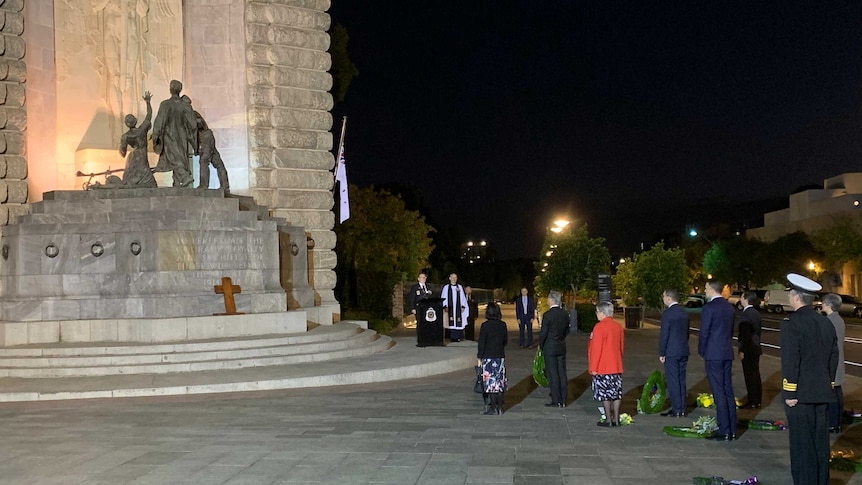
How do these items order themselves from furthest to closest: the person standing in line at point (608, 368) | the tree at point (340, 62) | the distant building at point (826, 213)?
the distant building at point (826, 213), the tree at point (340, 62), the person standing in line at point (608, 368)

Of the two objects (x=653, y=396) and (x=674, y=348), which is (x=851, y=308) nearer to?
(x=674, y=348)

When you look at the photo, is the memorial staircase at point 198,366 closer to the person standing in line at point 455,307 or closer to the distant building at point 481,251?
the person standing in line at point 455,307

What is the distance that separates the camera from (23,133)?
19047 mm

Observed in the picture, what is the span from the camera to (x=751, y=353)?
38.0ft

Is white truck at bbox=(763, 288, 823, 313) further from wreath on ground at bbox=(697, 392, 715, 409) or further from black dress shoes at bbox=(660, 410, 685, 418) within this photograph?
black dress shoes at bbox=(660, 410, 685, 418)

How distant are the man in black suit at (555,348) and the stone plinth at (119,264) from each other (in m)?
6.97

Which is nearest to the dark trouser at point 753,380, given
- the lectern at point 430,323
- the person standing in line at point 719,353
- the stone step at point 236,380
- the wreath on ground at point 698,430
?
the person standing in line at point 719,353

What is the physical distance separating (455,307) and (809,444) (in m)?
11.8

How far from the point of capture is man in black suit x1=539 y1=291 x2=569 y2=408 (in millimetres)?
11234

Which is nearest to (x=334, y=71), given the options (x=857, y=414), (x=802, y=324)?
(x=857, y=414)

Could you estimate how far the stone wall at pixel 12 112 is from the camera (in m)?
18.6

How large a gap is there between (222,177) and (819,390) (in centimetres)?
1430

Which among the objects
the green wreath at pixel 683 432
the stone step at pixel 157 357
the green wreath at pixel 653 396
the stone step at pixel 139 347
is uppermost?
the stone step at pixel 139 347

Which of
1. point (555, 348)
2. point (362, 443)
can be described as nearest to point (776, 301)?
point (555, 348)
